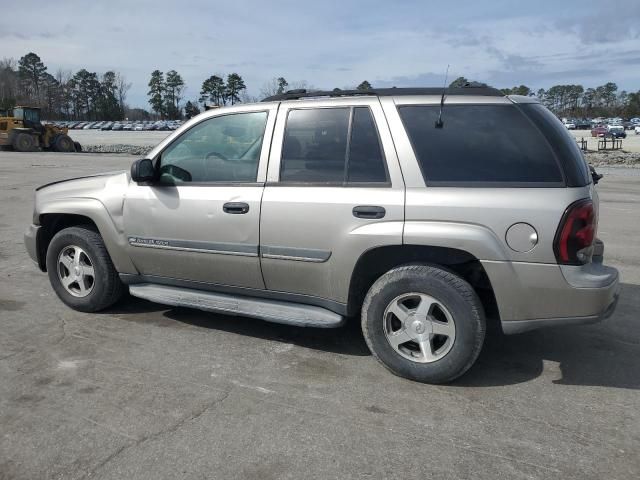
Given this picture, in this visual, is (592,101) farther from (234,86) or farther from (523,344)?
(523,344)

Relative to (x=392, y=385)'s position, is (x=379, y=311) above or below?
above

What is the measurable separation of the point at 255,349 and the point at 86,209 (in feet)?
6.39

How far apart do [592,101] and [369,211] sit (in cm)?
16052

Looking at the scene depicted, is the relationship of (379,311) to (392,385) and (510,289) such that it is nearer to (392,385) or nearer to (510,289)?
(392,385)

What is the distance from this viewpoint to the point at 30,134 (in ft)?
106

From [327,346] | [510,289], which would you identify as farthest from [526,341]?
[327,346]

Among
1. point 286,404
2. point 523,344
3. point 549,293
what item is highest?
point 549,293

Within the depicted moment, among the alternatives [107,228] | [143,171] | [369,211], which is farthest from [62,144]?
[369,211]

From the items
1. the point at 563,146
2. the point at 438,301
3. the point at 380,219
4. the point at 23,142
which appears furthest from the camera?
the point at 23,142

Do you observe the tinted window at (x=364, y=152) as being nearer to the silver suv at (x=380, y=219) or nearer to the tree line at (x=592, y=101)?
the silver suv at (x=380, y=219)

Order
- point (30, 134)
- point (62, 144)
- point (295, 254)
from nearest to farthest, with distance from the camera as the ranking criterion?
1. point (295, 254)
2. point (30, 134)
3. point (62, 144)

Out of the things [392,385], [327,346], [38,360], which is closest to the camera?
[392,385]

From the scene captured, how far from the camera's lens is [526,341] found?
14.7 feet

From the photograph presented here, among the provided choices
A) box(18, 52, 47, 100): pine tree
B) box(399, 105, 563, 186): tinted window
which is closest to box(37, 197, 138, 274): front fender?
box(399, 105, 563, 186): tinted window
